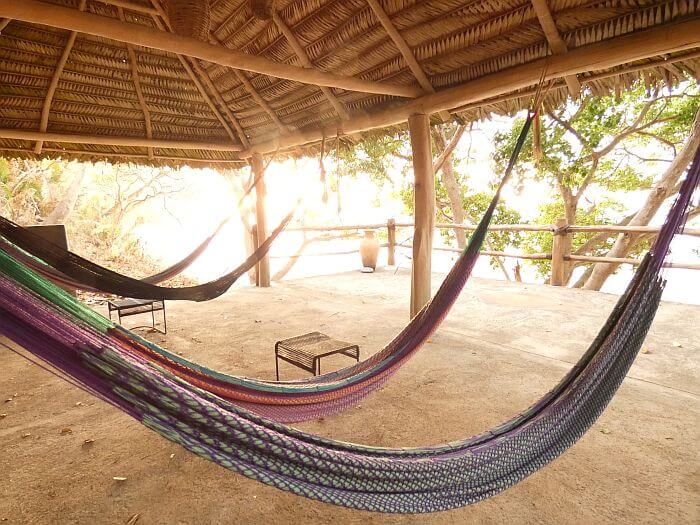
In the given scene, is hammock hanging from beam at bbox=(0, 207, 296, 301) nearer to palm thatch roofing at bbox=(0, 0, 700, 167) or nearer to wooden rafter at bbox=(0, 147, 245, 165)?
palm thatch roofing at bbox=(0, 0, 700, 167)

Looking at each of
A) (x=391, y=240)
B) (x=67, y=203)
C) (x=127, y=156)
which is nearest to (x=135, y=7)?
(x=127, y=156)

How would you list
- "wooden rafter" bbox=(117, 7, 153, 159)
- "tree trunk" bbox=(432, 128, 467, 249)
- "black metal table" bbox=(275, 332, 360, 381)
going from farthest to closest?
"tree trunk" bbox=(432, 128, 467, 249), "wooden rafter" bbox=(117, 7, 153, 159), "black metal table" bbox=(275, 332, 360, 381)

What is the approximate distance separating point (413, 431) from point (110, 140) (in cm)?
362

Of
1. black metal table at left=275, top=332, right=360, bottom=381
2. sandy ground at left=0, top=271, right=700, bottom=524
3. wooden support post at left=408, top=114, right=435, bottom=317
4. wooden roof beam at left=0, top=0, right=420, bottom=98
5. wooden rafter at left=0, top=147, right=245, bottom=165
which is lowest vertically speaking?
sandy ground at left=0, top=271, right=700, bottom=524

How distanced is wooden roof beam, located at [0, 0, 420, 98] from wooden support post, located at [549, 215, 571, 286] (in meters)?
3.10

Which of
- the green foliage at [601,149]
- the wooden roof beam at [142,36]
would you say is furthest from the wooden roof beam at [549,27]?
the green foliage at [601,149]

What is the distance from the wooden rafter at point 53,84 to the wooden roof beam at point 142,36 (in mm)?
1534

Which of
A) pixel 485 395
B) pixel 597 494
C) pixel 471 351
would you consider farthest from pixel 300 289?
pixel 597 494

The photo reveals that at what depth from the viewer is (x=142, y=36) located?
4.94 feet

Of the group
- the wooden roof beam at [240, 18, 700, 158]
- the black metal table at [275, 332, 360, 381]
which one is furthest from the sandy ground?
the wooden roof beam at [240, 18, 700, 158]

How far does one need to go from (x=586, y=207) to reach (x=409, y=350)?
6692mm

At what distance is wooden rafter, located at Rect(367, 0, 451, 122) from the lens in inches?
83.1

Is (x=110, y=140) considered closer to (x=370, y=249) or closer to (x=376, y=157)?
(x=370, y=249)

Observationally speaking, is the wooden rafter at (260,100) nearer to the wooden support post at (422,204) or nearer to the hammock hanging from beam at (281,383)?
the wooden support post at (422,204)
